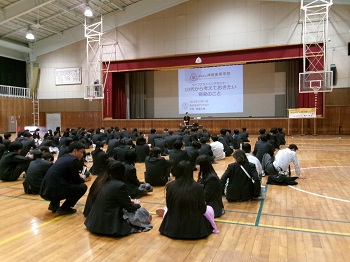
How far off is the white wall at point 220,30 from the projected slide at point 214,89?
4.85 ft

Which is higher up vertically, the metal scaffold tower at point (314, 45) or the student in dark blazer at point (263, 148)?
the metal scaffold tower at point (314, 45)

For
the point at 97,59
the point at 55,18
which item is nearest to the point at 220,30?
the point at 97,59

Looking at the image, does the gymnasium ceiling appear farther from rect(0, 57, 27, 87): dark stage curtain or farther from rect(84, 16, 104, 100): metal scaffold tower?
rect(0, 57, 27, 87): dark stage curtain

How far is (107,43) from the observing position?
21156 millimetres

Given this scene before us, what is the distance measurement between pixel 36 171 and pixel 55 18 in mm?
17664

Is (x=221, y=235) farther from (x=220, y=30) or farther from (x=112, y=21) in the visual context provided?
(x=112, y=21)

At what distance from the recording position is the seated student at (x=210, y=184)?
13.0 ft

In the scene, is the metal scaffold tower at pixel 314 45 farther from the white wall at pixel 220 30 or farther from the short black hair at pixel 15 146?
the short black hair at pixel 15 146

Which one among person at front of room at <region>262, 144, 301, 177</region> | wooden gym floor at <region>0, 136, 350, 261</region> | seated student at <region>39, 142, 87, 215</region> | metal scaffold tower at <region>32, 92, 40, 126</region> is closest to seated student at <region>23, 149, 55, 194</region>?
wooden gym floor at <region>0, 136, 350, 261</region>

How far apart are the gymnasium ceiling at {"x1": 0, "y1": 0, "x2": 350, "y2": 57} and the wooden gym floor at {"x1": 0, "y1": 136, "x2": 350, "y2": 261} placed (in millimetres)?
15095

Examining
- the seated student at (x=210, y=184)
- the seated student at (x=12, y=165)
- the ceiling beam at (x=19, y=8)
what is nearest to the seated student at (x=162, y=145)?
the seated student at (x=12, y=165)

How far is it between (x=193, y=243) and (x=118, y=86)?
19.7 meters

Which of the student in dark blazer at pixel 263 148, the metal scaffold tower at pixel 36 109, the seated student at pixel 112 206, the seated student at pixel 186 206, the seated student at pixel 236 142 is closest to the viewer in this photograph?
the seated student at pixel 186 206

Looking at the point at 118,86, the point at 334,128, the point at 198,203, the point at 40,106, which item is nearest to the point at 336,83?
the point at 334,128
